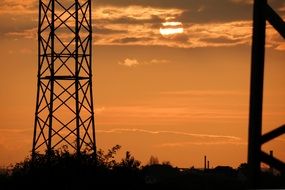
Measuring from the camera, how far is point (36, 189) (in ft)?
104

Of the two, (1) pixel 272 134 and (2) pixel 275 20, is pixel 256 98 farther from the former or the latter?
(2) pixel 275 20

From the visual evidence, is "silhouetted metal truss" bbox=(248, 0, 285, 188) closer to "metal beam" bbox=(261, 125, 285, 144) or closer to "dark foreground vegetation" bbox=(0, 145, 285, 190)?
"metal beam" bbox=(261, 125, 285, 144)

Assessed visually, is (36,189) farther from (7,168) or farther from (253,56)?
(253,56)

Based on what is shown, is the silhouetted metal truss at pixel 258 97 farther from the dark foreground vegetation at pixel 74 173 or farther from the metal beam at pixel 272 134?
the dark foreground vegetation at pixel 74 173

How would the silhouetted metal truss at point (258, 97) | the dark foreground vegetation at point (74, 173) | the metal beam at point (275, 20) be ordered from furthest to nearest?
the dark foreground vegetation at point (74, 173)
the metal beam at point (275, 20)
the silhouetted metal truss at point (258, 97)

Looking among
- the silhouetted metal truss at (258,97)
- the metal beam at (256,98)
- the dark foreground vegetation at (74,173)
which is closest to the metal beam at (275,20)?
the silhouetted metal truss at (258,97)

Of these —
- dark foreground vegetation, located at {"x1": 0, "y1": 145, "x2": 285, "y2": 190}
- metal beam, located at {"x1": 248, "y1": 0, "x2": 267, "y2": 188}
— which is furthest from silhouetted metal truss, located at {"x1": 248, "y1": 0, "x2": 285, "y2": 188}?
dark foreground vegetation, located at {"x1": 0, "y1": 145, "x2": 285, "y2": 190}

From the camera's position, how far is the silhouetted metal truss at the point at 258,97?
853cm

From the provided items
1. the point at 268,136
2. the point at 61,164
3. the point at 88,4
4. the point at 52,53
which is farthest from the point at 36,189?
the point at 268,136

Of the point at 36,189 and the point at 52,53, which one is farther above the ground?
the point at 52,53

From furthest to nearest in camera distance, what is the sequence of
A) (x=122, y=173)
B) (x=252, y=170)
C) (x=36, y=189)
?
(x=122, y=173), (x=36, y=189), (x=252, y=170)

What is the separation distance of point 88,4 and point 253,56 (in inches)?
1253

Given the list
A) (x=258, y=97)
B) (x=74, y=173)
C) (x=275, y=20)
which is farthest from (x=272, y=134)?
(x=74, y=173)

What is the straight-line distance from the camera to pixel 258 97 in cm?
855
